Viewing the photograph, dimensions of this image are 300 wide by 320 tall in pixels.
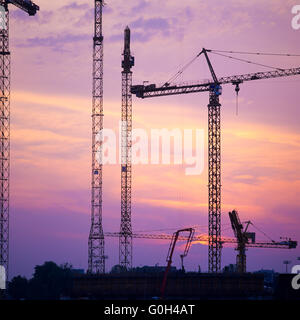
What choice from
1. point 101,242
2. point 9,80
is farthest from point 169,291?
point 9,80

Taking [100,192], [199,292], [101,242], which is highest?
[100,192]

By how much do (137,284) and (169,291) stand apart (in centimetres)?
841

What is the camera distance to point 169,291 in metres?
199
